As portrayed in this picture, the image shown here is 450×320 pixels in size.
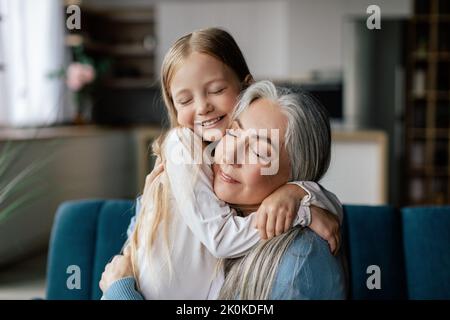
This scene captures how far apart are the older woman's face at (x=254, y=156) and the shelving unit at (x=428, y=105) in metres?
4.03

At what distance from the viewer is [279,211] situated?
0.48 metres

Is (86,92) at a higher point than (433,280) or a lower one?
higher

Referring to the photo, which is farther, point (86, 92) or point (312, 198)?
point (86, 92)

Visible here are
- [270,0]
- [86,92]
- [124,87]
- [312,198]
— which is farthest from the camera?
[124,87]

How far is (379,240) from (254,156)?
16.8 inches

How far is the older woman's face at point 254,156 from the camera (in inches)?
19.1

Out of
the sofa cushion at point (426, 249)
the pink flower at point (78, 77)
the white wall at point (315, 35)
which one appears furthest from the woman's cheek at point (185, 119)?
the white wall at point (315, 35)

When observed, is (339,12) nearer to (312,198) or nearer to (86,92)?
(86,92)

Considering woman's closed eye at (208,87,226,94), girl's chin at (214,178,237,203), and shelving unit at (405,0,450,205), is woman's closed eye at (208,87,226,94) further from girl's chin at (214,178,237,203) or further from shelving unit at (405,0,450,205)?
shelving unit at (405,0,450,205)

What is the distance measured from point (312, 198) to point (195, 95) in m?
0.14

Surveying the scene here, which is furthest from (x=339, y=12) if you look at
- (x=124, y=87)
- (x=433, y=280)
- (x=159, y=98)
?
(x=159, y=98)

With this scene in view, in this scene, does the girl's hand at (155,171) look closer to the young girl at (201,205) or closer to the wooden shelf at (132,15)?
the young girl at (201,205)

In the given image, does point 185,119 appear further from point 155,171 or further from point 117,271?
point 117,271
